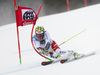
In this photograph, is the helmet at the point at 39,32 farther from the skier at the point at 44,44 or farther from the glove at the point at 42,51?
the glove at the point at 42,51

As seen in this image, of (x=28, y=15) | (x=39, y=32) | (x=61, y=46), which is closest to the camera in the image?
(x=39, y=32)

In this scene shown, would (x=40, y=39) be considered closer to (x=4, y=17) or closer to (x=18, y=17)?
(x=18, y=17)

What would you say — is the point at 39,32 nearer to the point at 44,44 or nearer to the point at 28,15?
the point at 44,44

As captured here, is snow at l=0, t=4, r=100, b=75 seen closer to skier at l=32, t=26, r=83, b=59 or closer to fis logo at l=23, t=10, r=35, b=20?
skier at l=32, t=26, r=83, b=59

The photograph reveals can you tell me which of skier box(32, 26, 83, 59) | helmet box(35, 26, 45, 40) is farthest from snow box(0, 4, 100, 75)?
helmet box(35, 26, 45, 40)

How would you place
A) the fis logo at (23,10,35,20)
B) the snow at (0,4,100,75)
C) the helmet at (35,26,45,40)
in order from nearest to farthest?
1. the snow at (0,4,100,75)
2. the helmet at (35,26,45,40)
3. the fis logo at (23,10,35,20)

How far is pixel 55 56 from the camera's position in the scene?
13.7 feet

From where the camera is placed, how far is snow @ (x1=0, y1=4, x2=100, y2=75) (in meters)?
3.69

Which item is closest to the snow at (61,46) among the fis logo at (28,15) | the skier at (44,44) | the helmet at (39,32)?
the skier at (44,44)

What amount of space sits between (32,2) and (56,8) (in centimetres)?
119

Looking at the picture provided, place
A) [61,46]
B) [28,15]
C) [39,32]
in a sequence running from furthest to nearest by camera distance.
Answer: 1. [61,46]
2. [28,15]
3. [39,32]

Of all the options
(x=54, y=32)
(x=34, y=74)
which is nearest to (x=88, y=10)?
(x=54, y=32)

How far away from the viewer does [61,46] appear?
5809 millimetres

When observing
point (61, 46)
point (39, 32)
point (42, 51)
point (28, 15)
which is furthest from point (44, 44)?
point (61, 46)
